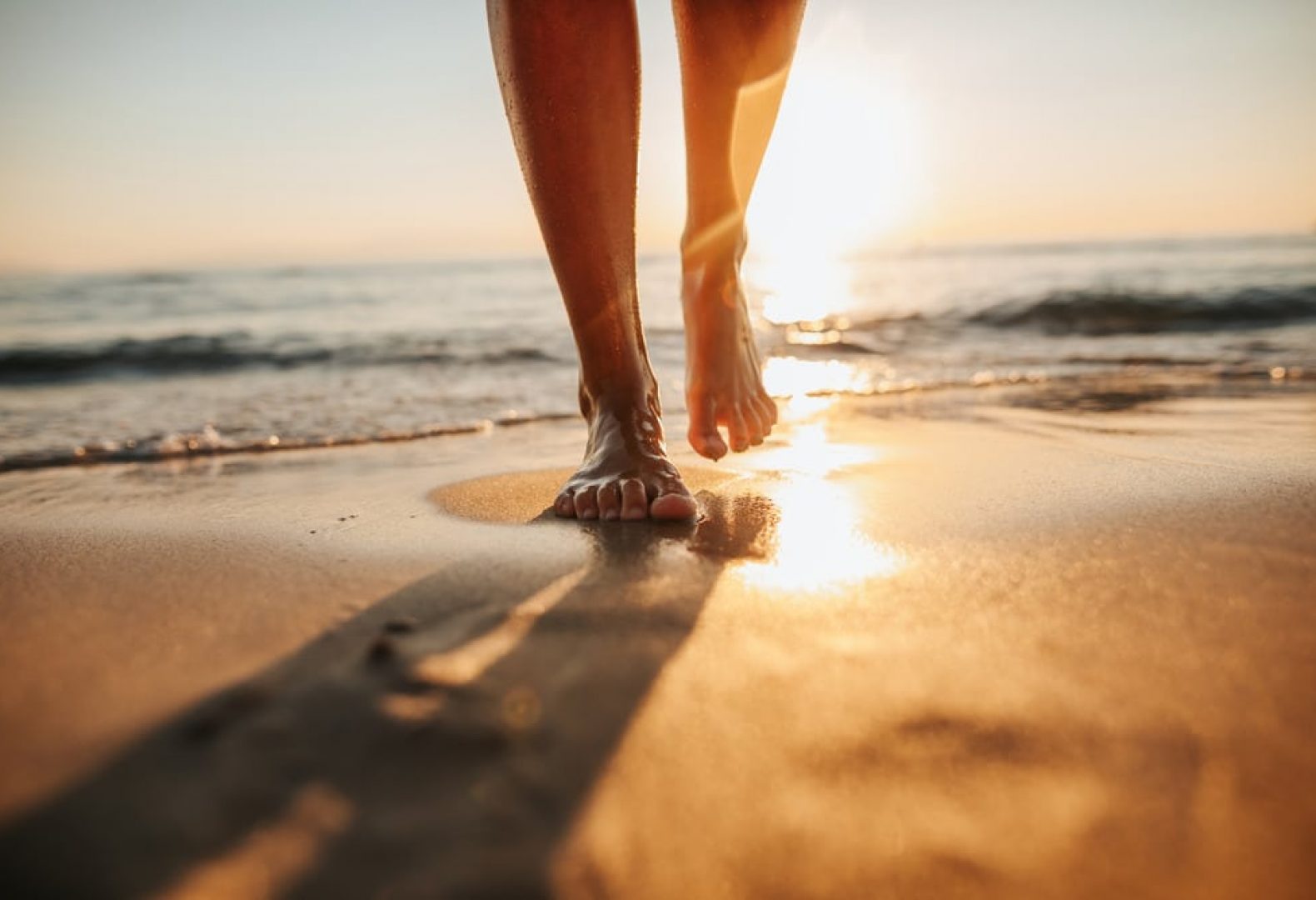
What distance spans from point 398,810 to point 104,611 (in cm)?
65

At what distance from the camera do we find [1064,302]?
8.27m

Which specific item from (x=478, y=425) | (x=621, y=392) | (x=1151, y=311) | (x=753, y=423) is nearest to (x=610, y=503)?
(x=621, y=392)

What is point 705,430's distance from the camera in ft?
6.74

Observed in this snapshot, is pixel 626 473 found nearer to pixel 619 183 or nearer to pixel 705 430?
pixel 705 430

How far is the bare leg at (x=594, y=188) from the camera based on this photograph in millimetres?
1677

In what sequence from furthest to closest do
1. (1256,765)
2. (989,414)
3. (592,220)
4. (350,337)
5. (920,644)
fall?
(350,337) < (989,414) < (592,220) < (920,644) < (1256,765)

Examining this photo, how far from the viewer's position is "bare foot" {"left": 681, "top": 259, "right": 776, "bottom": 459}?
2080 millimetres

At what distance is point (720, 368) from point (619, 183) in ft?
1.71

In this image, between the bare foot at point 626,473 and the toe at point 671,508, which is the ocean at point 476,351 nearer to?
the bare foot at point 626,473

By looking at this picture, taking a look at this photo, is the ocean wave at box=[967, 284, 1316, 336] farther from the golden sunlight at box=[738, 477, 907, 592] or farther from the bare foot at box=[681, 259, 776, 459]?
the golden sunlight at box=[738, 477, 907, 592]

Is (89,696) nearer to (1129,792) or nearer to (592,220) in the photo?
(1129,792)

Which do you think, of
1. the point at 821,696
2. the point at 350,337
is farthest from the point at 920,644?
the point at 350,337

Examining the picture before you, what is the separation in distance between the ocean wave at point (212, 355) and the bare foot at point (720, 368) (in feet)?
10.9

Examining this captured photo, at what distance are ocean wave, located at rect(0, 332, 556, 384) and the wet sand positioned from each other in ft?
13.5
